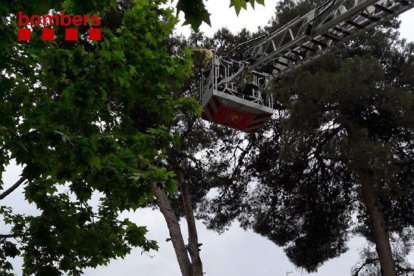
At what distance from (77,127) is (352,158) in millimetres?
10787

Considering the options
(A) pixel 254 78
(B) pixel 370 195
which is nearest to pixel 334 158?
(B) pixel 370 195

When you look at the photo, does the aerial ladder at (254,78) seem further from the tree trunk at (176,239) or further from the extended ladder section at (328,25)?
the tree trunk at (176,239)

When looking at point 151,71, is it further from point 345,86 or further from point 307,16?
point 345,86

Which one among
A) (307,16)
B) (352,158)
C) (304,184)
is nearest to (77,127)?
(307,16)

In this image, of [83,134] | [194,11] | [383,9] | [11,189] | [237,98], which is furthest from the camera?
[237,98]

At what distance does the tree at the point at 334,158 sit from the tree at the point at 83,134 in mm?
8217

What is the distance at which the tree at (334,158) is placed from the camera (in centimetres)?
1535

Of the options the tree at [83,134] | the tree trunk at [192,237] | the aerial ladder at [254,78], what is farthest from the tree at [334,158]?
the tree at [83,134]

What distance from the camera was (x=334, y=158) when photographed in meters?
16.1

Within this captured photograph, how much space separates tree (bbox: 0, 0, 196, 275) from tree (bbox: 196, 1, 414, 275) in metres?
8.22

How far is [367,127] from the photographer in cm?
1628

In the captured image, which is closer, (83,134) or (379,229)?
(83,134)

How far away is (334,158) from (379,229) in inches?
100

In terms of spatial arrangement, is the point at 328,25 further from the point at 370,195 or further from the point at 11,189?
the point at 11,189
